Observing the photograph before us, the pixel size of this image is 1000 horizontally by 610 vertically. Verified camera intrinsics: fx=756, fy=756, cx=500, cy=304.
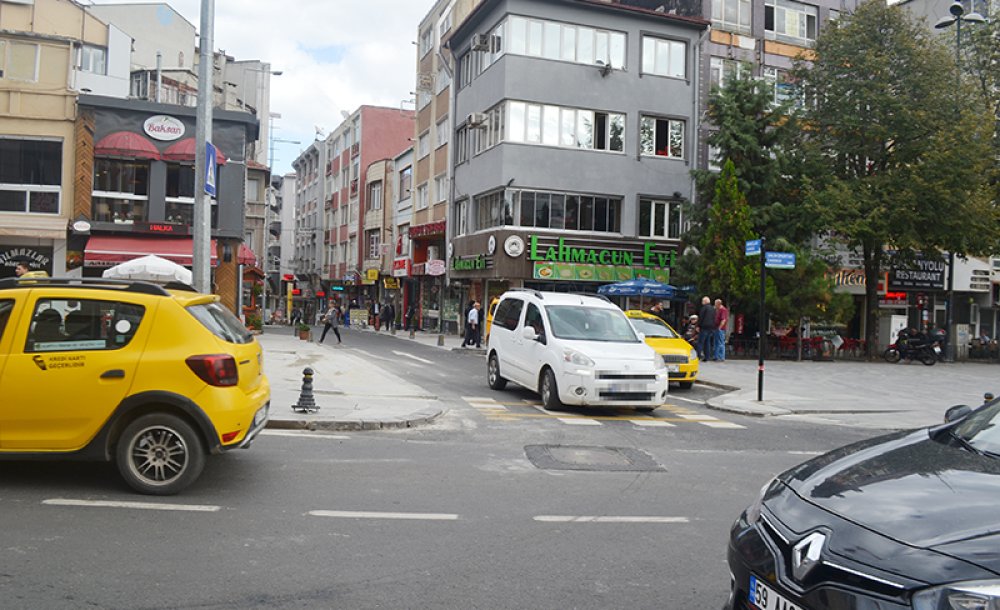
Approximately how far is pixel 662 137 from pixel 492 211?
25.5 feet

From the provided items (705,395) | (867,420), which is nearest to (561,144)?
(705,395)

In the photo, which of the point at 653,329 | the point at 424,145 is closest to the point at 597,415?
the point at 653,329

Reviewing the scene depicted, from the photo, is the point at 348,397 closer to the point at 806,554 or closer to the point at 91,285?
the point at 91,285

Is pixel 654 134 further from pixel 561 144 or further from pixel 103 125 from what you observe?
pixel 103 125

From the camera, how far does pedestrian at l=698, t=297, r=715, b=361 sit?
2234cm

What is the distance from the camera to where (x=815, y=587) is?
2818 millimetres

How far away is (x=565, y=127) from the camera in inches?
1180

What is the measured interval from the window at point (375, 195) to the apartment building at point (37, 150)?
28737 millimetres

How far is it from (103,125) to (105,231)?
3.48 metres

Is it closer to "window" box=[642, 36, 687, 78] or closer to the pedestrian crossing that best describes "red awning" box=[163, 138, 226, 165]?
the pedestrian crossing

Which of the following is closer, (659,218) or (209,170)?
(209,170)

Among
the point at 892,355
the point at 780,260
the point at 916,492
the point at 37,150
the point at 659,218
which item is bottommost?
the point at 892,355

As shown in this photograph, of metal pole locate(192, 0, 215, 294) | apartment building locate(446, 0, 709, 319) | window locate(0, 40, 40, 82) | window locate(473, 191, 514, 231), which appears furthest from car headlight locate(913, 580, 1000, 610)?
window locate(0, 40, 40, 82)

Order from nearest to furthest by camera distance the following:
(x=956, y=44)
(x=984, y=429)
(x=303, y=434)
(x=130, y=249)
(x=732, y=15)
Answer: (x=984, y=429)
(x=303, y=434)
(x=130, y=249)
(x=956, y=44)
(x=732, y=15)
